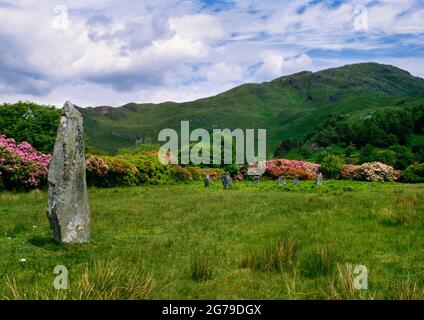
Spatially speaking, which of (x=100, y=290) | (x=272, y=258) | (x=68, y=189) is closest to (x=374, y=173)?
(x=68, y=189)

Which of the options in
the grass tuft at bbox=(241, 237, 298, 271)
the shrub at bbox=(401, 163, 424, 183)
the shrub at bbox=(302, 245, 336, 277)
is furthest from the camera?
the shrub at bbox=(401, 163, 424, 183)

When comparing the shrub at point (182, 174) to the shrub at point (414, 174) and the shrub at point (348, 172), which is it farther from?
the shrub at point (414, 174)

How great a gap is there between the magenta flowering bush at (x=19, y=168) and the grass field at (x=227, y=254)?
1381 centimetres

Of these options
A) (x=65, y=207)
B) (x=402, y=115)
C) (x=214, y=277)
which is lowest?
(x=214, y=277)

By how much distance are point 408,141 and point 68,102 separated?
78.6m

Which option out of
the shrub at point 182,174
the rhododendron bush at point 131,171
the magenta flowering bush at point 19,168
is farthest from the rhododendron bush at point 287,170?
the magenta flowering bush at point 19,168

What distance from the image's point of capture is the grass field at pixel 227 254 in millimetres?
8695

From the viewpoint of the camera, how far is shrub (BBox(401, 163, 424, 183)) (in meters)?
50.2

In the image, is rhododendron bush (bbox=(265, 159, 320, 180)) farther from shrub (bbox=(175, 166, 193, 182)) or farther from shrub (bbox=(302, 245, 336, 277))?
shrub (bbox=(302, 245, 336, 277))

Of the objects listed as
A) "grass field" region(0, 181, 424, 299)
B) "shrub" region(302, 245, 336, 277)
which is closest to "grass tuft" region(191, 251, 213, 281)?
"grass field" region(0, 181, 424, 299)

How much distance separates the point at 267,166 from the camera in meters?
55.8

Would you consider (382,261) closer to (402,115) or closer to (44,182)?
(44,182)

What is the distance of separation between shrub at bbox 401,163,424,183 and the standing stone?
145 ft
